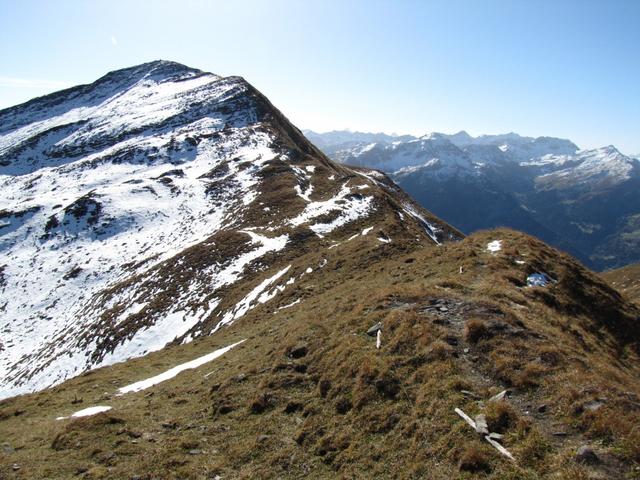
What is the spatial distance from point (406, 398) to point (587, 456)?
15.8 ft

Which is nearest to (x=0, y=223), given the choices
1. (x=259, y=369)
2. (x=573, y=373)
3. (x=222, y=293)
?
(x=222, y=293)

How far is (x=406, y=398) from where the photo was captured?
Result: 40.9 ft

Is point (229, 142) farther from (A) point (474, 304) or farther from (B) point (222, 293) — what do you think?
(A) point (474, 304)

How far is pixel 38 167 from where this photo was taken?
107625 mm

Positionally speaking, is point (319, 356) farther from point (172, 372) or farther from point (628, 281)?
point (628, 281)

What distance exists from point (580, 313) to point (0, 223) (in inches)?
3686

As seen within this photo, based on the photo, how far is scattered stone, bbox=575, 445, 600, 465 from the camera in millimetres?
8633

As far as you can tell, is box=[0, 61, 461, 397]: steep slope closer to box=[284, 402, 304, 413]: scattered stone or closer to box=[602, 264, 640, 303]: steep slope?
box=[284, 402, 304, 413]: scattered stone

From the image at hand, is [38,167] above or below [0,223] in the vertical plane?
above

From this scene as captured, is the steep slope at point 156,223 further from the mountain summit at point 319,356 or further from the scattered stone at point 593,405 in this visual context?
the scattered stone at point 593,405

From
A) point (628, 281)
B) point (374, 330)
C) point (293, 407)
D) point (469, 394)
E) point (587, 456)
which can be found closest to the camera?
Result: point (587, 456)

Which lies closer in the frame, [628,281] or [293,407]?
[293,407]

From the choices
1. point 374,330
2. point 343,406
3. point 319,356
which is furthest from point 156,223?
point 343,406

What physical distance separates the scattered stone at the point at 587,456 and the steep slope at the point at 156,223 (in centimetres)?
3000
